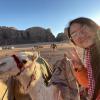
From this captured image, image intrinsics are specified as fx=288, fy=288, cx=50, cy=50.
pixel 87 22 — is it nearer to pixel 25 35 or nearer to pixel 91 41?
pixel 91 41

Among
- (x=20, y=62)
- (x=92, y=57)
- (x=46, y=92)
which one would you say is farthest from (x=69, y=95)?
(x=20, y=62)

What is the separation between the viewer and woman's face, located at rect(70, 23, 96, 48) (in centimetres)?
279

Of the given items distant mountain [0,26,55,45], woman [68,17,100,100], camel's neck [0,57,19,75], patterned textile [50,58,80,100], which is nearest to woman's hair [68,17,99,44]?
woman [68,17,100,100]

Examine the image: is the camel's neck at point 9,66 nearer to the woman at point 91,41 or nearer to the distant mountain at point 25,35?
the woman at point 91,41

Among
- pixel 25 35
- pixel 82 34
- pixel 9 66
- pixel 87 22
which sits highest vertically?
pixel 87 22

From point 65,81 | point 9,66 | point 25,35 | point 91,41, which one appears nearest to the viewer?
point 9,66

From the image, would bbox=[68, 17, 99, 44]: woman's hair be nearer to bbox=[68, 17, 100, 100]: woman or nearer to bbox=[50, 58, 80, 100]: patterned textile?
bbox=[68, 17, 100, 100]: woman

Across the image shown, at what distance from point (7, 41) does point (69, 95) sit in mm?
60700

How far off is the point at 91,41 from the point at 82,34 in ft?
0.38

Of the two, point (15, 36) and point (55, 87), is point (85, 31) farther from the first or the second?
point (15, 36)

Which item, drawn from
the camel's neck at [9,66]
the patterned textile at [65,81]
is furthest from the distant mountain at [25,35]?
the camel's neck at [9,66]

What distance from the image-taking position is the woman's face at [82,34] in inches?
110

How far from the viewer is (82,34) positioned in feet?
9.27

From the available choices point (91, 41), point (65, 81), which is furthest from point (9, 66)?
point (91, 41)
